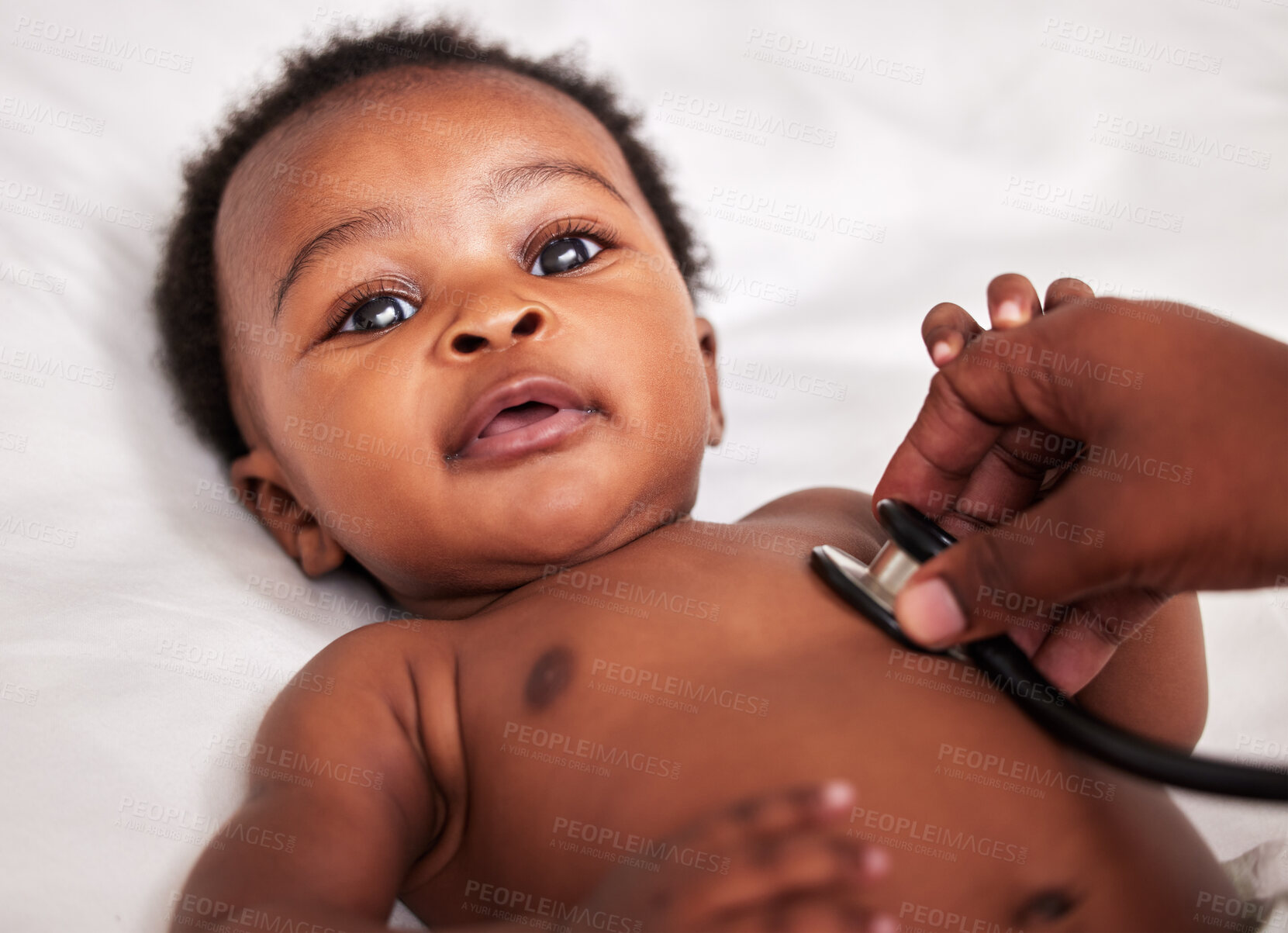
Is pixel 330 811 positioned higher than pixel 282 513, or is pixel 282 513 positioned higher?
pixel 330 811

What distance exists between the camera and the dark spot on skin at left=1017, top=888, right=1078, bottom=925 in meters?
1.05

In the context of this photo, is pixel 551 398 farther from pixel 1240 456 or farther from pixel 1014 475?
pixel 1240 456

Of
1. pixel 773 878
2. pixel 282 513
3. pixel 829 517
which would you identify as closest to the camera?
pixel 773 878

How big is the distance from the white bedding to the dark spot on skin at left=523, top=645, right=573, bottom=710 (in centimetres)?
34

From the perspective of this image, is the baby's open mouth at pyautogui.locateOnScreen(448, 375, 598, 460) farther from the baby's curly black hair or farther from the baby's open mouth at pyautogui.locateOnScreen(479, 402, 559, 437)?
the baby's curly black hair

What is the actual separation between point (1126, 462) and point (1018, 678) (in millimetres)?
257

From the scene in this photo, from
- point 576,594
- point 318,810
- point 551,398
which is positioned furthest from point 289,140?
point 318,810

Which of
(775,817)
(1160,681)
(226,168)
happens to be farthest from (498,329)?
(1160,681)

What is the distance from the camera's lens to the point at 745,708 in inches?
46.2

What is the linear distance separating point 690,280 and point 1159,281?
3.52 feet

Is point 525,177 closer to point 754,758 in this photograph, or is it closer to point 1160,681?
point 754,758

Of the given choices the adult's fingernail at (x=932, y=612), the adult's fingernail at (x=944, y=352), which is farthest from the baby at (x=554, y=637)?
the adult's fingernail at (x=944, y=352)

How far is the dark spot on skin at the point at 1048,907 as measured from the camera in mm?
1047

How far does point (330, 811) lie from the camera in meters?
1.11
